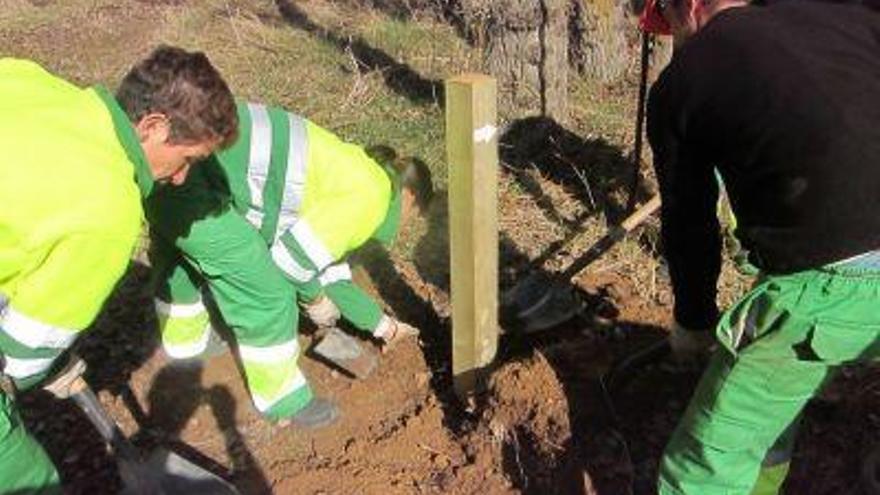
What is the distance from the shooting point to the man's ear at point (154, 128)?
259 cm

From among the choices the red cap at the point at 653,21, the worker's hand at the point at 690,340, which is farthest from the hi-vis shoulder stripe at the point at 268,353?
the red cap at the point at 653,21

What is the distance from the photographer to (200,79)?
273 centimetres

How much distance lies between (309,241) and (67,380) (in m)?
0.99

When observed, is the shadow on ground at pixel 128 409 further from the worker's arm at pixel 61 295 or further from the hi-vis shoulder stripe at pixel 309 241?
the worker's arm at pixel 61 295

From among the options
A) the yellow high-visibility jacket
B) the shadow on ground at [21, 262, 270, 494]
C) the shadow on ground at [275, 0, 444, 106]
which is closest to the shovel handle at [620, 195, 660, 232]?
the shadow on ground at [21, 262, 270, 494]

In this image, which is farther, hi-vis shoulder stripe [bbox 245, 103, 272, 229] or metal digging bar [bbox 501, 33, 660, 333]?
metal digging bar [bbox 501, 33, 660, 333]

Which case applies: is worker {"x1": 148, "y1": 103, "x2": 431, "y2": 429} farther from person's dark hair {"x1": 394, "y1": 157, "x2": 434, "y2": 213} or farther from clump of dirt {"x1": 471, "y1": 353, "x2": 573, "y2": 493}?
clump of dirt {"x1": 471, "y1": 353, "x2": 573, "y2": 493}

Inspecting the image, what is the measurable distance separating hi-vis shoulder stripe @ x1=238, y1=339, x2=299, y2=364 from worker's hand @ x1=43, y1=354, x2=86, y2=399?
619 mm

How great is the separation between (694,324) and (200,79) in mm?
1666

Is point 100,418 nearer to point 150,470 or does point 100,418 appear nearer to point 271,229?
point 150,470

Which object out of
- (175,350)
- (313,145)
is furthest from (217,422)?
(313,145)

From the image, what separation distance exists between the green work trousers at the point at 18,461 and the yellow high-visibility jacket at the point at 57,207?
0.20m

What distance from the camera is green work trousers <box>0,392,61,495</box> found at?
2529 mm

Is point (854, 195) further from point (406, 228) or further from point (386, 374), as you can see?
point (406, 228)
